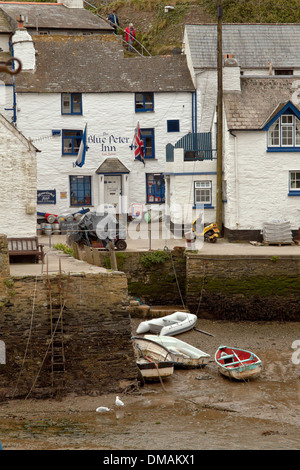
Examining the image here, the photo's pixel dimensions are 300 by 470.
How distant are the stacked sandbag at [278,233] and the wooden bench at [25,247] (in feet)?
31.0

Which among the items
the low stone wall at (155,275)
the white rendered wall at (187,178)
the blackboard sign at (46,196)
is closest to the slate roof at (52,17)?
the blackboard sign at (46,196)

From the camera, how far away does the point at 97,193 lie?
34438 millimetres

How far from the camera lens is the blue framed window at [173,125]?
116ft

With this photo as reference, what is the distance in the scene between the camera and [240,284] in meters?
24.0

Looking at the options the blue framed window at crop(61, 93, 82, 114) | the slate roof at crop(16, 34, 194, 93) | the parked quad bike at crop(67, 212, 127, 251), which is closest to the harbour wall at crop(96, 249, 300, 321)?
the parked quad bike at crop(67, 212, 127, 251)

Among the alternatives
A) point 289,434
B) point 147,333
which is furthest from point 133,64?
point 289,434

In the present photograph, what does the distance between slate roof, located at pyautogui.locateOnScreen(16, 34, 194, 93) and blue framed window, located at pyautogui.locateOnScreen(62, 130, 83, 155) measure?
2.05m

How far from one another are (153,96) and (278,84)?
320 inches

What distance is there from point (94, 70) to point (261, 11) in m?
16.1

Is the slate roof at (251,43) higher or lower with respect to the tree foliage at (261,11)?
lower

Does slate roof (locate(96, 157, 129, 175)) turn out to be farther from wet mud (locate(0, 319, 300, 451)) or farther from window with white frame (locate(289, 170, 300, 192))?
wet mud (locate(0, 319, 300, 451))

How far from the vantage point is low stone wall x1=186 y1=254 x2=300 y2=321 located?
23.9 metres

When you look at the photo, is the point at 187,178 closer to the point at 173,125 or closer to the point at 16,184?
the point at 173,125

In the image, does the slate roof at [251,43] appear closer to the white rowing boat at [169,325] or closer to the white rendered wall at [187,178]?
the white rendered wall at [187,178]
